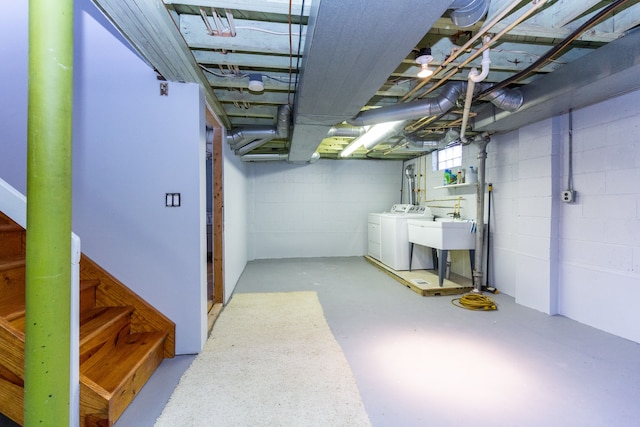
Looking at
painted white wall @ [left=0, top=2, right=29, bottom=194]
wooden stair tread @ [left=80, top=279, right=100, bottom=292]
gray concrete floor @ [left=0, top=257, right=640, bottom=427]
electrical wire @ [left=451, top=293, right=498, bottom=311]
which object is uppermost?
painted white wall @ [left=0, top=2, right=29, bottom=194]

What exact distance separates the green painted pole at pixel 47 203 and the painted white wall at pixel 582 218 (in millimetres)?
3643

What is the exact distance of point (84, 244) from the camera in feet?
6.89

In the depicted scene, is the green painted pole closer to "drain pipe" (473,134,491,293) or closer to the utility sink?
the utility sink

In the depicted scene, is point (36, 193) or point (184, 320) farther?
point (184, 320)

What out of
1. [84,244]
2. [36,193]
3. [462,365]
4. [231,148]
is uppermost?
[231,148]

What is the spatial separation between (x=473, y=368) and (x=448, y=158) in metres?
3.73

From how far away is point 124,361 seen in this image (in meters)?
1.77

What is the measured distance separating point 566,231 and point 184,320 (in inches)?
143

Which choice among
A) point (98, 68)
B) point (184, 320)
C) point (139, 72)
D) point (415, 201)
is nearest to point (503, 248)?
point (415, 201)

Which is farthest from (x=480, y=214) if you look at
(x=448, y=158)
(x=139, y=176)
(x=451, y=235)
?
(x=139, y=176)

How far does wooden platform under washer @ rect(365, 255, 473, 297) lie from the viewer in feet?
12.0

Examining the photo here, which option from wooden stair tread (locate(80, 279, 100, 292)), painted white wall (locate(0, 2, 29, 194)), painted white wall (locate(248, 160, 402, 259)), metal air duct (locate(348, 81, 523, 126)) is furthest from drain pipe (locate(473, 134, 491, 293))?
painted white wall (locate(0, 2, 29, 194))

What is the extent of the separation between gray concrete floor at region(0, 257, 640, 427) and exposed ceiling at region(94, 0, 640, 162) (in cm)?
195

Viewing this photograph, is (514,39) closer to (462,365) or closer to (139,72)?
(462,365)
